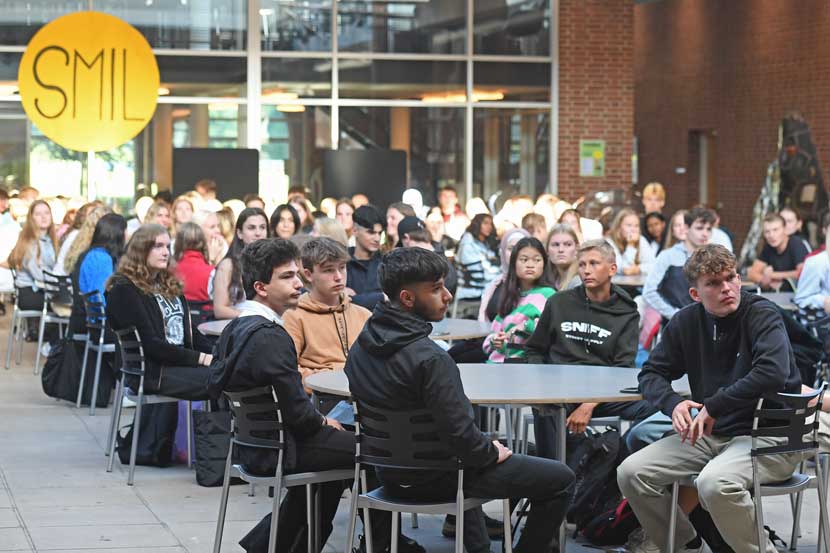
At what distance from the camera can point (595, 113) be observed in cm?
1902

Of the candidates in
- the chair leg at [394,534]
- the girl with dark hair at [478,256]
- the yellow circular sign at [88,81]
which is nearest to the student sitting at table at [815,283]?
the girl with dark hair at [478,256]

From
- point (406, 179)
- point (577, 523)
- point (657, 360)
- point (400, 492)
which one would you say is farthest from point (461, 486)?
point (406, 179)

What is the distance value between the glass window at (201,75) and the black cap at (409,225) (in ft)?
32.3

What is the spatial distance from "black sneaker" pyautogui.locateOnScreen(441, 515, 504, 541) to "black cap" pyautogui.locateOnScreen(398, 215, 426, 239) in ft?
10.3

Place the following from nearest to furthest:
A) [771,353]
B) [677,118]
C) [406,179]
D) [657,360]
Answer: [771,353] → [657,360] → [406,179] → [677,118]

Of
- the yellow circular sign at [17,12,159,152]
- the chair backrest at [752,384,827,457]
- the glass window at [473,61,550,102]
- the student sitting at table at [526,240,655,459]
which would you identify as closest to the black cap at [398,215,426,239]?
the student sitting at table at [526,240,655,459]

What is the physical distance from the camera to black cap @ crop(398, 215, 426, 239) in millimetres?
9094

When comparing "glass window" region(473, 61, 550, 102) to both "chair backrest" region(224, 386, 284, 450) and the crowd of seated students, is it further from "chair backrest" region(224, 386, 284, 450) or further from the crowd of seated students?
"chair backrest" region(224, 386, 284, 450)

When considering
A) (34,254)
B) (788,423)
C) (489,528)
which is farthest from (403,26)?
(788,423)

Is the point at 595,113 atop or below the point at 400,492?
atop

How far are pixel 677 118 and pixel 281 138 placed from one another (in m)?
9.33

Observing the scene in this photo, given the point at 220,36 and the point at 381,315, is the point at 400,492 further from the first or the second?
the point at 220,36

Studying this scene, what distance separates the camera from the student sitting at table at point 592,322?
6.61 metres

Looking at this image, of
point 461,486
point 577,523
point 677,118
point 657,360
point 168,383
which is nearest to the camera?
point 461,486
